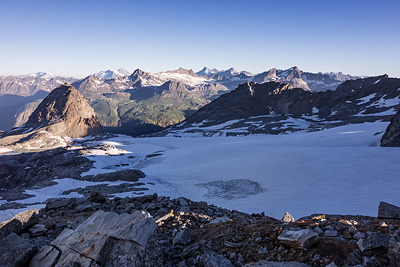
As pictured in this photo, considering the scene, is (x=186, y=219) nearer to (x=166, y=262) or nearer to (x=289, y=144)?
(x=166, y=262)

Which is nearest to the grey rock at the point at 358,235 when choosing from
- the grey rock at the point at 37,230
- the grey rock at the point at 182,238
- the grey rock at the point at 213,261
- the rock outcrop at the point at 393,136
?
the grey rock at the point at 213,261

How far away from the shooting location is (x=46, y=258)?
6.26m

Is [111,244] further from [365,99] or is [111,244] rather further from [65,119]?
[65,119]

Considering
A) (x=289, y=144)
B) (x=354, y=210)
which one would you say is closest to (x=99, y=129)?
(x=289, y=144)

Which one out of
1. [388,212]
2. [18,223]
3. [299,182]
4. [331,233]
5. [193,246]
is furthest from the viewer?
[299,182]

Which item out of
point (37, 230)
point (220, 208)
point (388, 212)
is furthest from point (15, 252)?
point (388, 212)

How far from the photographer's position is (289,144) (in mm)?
51719

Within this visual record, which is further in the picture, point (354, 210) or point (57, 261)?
point (354, 210)

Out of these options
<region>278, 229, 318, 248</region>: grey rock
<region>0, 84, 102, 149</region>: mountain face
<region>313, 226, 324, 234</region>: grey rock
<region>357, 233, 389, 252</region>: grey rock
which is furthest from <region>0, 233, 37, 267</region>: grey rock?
<region>0, 84, 102, 149</region>: mountain face

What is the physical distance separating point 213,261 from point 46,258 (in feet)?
15.2

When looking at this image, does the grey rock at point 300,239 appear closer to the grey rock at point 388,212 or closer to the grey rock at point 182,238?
the grey rock at point 182,238

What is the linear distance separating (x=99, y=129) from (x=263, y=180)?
192 meters

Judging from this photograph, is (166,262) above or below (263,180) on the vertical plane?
above

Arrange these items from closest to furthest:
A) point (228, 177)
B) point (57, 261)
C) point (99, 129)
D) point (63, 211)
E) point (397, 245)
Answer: point (397, 245)
point (57, 261)
point (63, 211)
point (228, 177)
point (99, 129)
